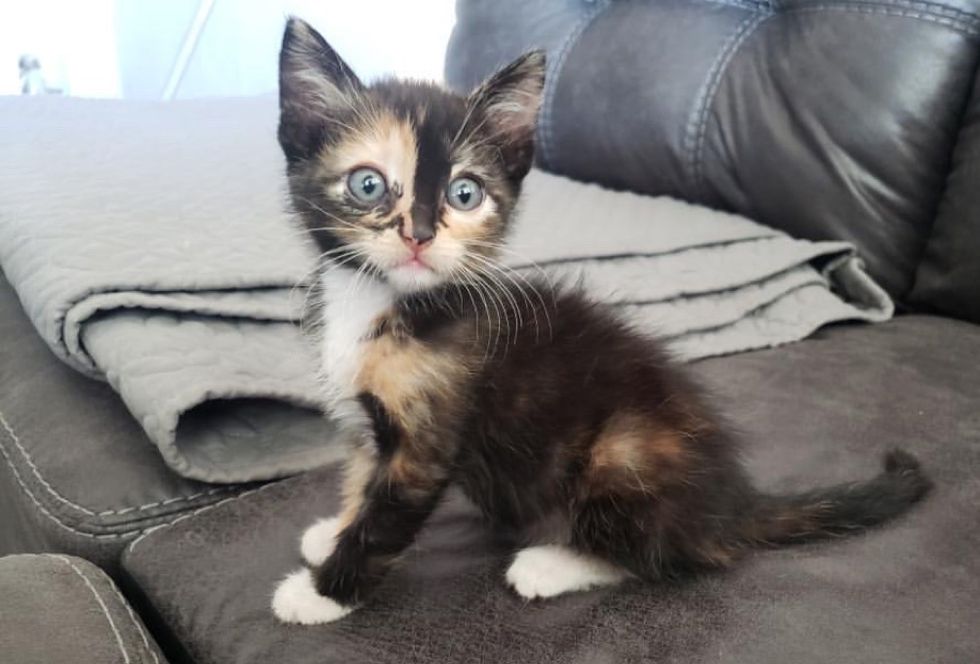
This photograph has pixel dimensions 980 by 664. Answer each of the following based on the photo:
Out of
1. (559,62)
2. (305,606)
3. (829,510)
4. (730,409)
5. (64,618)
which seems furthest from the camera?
(559,62)

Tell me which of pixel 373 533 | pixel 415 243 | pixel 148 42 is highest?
pixel 415 243

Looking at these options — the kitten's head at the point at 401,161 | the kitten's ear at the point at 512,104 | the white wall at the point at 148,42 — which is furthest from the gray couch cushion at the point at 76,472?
the white wall at the point at 148,42

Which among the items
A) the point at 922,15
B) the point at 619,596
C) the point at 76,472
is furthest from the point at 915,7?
the point at 76,472

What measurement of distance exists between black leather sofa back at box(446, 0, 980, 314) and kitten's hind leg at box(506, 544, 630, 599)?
98 cm

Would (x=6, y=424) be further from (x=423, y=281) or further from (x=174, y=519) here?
(x=423, y=281)

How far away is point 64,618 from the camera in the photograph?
648 mm

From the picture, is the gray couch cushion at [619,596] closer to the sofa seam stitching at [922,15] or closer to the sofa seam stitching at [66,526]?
the sofa seam stitching at [66,526]

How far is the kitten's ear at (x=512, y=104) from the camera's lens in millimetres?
890

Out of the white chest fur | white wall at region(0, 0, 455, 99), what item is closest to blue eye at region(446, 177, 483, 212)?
the white chest fur

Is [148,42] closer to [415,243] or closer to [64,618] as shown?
[415,243]

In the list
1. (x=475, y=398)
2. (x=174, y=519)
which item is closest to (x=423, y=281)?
(x=475, y=398)

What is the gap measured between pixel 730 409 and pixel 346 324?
0.52 metres

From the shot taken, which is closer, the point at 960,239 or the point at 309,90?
the point at 309,90

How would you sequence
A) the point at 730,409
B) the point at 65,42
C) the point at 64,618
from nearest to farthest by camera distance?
the point at 64,618
the point at 730,409
the point at 65,42
